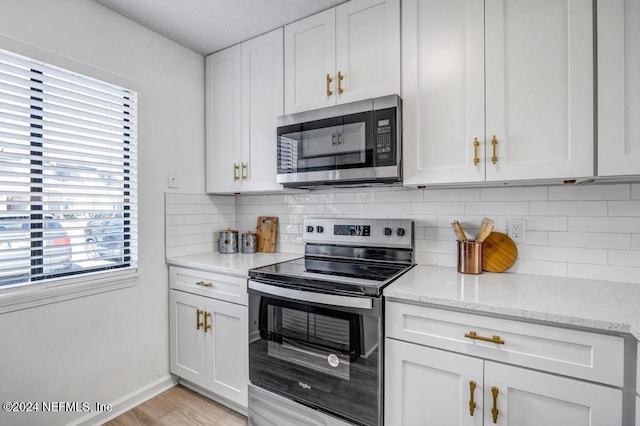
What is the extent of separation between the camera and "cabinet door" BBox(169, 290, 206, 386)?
199cm

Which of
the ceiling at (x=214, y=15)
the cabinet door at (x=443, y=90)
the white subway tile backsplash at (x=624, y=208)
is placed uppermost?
the ceiling at (x=214, y=15)

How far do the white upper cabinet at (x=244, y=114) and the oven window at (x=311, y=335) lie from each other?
840mm

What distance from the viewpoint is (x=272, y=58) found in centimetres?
206

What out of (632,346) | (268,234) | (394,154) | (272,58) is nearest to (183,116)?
(272,58)

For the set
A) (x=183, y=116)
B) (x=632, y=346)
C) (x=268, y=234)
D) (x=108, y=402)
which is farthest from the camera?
(x=268, y=234)

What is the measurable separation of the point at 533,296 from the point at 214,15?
2232mm

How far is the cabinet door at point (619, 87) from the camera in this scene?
45.7 inches

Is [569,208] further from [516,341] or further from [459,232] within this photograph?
[516,341]

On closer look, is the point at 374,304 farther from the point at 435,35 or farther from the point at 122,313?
the point at 122,313

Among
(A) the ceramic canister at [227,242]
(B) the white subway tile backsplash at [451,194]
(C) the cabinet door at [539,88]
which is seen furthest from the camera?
(A) the ceramic canister at [227,242]

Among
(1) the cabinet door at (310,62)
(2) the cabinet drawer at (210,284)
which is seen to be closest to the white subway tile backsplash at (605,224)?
(1) the cabinet door at (310,62)

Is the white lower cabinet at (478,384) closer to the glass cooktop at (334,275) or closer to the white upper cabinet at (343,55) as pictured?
the glass cooktop at (334,275)

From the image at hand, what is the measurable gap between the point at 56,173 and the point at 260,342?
4.62ft

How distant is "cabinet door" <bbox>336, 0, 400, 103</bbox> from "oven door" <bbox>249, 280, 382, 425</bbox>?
1.11 metres
